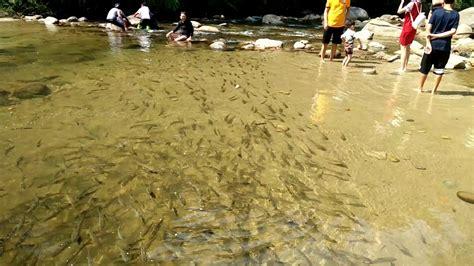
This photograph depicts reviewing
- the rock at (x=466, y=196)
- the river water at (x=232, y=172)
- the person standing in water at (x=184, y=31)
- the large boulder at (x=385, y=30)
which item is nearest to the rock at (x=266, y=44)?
the person standing in water at (x=184, y=31)

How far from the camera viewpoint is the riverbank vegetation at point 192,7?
2517 cm

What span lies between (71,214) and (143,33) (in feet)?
55.0

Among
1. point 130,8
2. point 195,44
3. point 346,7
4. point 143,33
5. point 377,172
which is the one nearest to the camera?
point 377,172

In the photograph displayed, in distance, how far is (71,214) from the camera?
3963 millimetres

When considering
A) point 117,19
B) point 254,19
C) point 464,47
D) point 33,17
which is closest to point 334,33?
point 464,47

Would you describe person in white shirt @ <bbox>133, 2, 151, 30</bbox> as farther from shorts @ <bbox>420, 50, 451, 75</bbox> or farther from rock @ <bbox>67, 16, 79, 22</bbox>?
shorts @ <bbox>420, 50, 451, 75</bbox>

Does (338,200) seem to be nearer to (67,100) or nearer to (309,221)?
(309,221)

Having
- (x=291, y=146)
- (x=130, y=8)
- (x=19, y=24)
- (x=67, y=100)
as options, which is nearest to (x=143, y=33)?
(x=19, y=24)

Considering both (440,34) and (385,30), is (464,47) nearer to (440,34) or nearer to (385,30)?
(385,30)

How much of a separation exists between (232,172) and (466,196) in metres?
2.97

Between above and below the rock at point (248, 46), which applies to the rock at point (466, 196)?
below

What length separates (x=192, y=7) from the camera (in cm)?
3105

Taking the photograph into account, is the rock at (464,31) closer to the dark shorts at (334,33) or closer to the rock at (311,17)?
the rock at (311,17)

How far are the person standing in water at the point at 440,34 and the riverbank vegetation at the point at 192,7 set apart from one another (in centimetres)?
2211
